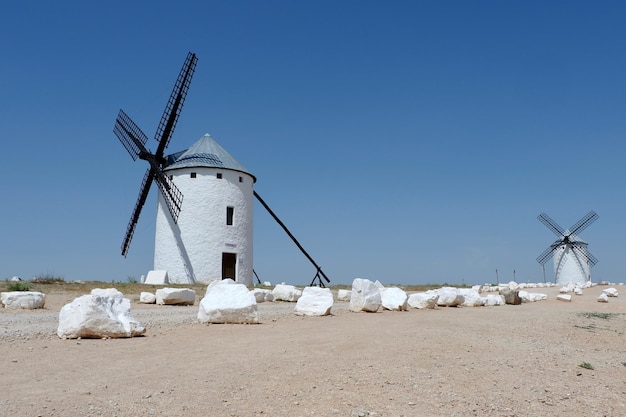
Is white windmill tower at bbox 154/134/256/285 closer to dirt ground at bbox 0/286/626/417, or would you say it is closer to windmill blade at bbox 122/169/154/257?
windmill blade at bbox 122/169/154/257

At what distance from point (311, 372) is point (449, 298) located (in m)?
11.3

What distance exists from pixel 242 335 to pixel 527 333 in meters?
5.38

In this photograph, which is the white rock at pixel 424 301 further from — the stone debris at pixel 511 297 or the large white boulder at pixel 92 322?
the large white boulder at pixel 92 322

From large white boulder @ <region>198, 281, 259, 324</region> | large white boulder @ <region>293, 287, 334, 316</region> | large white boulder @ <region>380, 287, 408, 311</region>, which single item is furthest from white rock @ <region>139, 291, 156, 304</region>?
large white boulder @ <region>380, 287, 408, 311</region>

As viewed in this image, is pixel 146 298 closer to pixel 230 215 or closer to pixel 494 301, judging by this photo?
pixel 494 301

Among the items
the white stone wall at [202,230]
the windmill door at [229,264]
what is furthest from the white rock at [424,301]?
the windmill door at [229,264]

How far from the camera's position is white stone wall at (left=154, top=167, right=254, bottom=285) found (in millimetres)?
28078

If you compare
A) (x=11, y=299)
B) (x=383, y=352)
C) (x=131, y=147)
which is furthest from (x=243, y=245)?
(x=383, y=352)

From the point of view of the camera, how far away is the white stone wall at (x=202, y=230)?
28078 mm

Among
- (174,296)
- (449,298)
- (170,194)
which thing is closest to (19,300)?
(174,296)

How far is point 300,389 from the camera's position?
199 inches

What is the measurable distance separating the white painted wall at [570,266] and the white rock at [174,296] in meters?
46.8

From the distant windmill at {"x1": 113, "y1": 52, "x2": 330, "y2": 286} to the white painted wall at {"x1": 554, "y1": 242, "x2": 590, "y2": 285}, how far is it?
3706 centimetres

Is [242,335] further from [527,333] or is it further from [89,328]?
[527,333]
